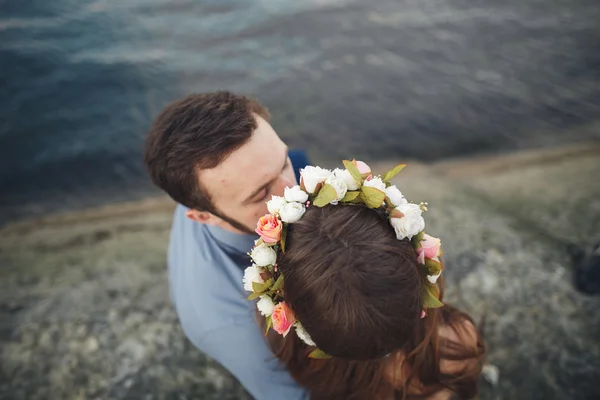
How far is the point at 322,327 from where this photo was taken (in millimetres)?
1671

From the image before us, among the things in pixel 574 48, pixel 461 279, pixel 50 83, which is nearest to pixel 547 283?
pixel 461 279

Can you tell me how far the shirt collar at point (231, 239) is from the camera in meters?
2.70

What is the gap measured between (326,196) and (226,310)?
1.05 metres

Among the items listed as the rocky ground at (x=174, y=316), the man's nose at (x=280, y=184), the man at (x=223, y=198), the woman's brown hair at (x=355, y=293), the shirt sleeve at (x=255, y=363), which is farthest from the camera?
the rocky ground at (x=174, y=316)

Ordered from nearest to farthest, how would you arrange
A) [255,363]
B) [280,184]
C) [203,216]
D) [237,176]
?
[255,363] → [237,176] → [280,184] → [203,216]

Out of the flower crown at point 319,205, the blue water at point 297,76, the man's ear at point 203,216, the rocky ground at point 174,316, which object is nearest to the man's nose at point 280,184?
the man's ear at point 203,216

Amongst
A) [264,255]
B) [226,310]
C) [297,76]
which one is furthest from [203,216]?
[297,76]

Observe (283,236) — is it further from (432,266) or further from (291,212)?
(432,266)

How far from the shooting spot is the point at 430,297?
1771 mm

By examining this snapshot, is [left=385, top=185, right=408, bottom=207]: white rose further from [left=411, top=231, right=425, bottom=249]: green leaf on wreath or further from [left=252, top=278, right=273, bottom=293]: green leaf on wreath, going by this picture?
[left=252, top=278, right=273, bottom=293]: green leaf on wreath

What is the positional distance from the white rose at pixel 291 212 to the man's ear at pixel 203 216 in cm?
98

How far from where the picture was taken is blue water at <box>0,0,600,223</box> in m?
5.77

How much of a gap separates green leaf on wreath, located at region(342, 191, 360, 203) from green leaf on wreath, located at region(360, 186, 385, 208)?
3 centimetres

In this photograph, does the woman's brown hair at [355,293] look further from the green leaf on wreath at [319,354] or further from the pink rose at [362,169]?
the pink rose at [362,169]
